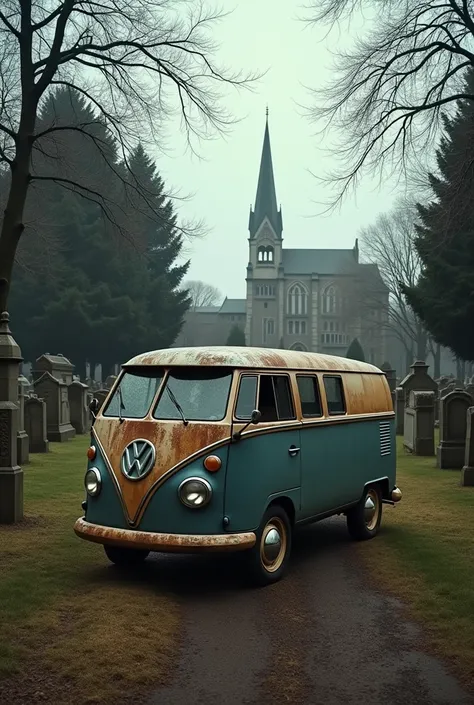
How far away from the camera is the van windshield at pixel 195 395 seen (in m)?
6.54

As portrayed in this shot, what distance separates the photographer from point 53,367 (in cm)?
2297

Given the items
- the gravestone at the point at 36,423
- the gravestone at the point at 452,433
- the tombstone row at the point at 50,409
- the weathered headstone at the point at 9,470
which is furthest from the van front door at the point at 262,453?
the gravestone at the point at 36,423

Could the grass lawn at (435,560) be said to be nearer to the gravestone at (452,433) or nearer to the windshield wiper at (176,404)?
the gravestone at (452,433)

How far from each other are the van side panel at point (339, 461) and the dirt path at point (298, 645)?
0.78m

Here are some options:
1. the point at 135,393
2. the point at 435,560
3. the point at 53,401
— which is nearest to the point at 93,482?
the point at 135,393

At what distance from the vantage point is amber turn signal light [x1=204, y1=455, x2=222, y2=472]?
20.2 feet

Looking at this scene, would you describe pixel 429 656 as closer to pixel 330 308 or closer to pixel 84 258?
pixel 84 258

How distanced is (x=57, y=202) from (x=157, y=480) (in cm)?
4062

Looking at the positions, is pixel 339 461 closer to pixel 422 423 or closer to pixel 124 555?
pixel 124 555

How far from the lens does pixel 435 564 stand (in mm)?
7387

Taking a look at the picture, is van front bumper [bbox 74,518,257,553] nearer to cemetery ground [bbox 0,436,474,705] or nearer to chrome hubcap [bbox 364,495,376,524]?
cemetery ground [bbox 0,436,474,705]

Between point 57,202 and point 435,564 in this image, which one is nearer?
point 435,564

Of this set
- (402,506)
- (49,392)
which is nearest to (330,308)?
(49,392)

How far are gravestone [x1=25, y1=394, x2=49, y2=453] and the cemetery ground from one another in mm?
8045
